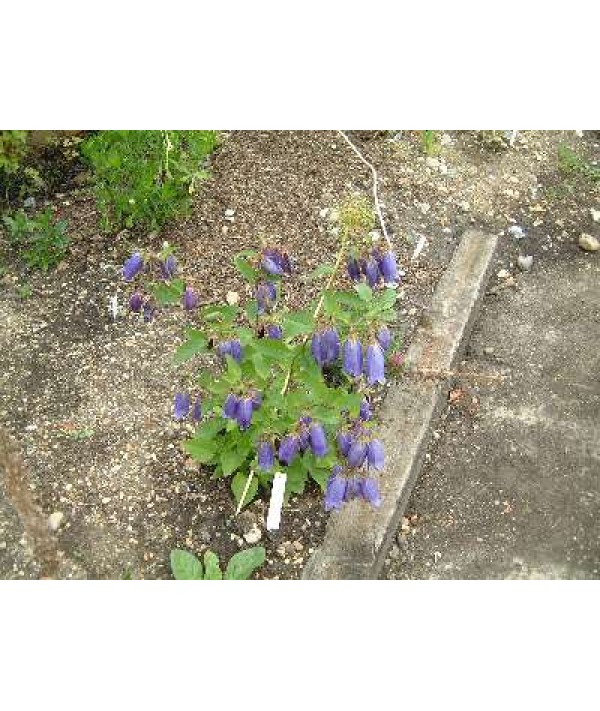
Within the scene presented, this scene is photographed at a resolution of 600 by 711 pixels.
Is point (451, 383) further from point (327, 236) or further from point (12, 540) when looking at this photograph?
point (12, 540)

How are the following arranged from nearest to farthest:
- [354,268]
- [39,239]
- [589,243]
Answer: [354,268], [39,239], [589,243]

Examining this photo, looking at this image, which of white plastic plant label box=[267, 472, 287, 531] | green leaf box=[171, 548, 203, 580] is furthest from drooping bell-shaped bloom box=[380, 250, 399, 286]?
green leaf box=[171, 548, 203, 580]

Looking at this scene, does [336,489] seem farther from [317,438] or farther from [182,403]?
[182,403]

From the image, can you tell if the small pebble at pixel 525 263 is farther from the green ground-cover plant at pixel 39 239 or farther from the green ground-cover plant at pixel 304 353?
the green ground-cover plant at pixel 39 239

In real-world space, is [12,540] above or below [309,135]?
below

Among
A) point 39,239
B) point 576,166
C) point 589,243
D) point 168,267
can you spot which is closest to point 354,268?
point 168,267

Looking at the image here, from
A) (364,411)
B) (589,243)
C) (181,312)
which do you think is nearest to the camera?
(364,411)

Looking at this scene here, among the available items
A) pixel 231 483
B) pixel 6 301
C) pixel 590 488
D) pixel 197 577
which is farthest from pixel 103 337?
pixel 590 488

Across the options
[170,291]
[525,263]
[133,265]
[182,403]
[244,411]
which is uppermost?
[170,291]
